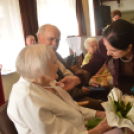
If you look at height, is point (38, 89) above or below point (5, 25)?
below

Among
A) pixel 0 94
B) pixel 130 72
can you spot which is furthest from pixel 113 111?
pixel 0 94

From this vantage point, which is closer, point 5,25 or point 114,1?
point 5,25

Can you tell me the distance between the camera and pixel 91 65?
5.02ft

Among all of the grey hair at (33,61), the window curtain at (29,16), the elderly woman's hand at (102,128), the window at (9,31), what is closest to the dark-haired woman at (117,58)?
the elderly woman's hand at (102,128)

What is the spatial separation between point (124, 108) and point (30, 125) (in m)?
0.54

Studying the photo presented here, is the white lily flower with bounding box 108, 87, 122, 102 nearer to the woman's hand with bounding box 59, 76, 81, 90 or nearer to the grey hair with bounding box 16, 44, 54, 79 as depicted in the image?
the grey hair with bounding box 16, 44, 54, 79

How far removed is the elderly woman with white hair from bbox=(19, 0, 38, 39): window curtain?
2.53m

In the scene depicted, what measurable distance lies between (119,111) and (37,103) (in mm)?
460

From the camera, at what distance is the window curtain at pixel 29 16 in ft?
10.7

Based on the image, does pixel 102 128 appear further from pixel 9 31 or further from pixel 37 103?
pixel 9 31

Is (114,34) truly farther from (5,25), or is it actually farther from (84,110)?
(5,25)

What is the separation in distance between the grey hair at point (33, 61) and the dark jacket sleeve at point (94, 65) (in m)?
0.53

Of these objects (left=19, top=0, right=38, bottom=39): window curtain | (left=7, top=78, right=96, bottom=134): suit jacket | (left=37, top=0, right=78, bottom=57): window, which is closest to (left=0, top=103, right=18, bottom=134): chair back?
(left=7, top=78, right=96, bottom=134): suit jacket

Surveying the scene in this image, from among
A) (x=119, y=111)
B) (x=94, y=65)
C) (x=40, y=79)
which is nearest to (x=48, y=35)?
(x=94, y=65)
